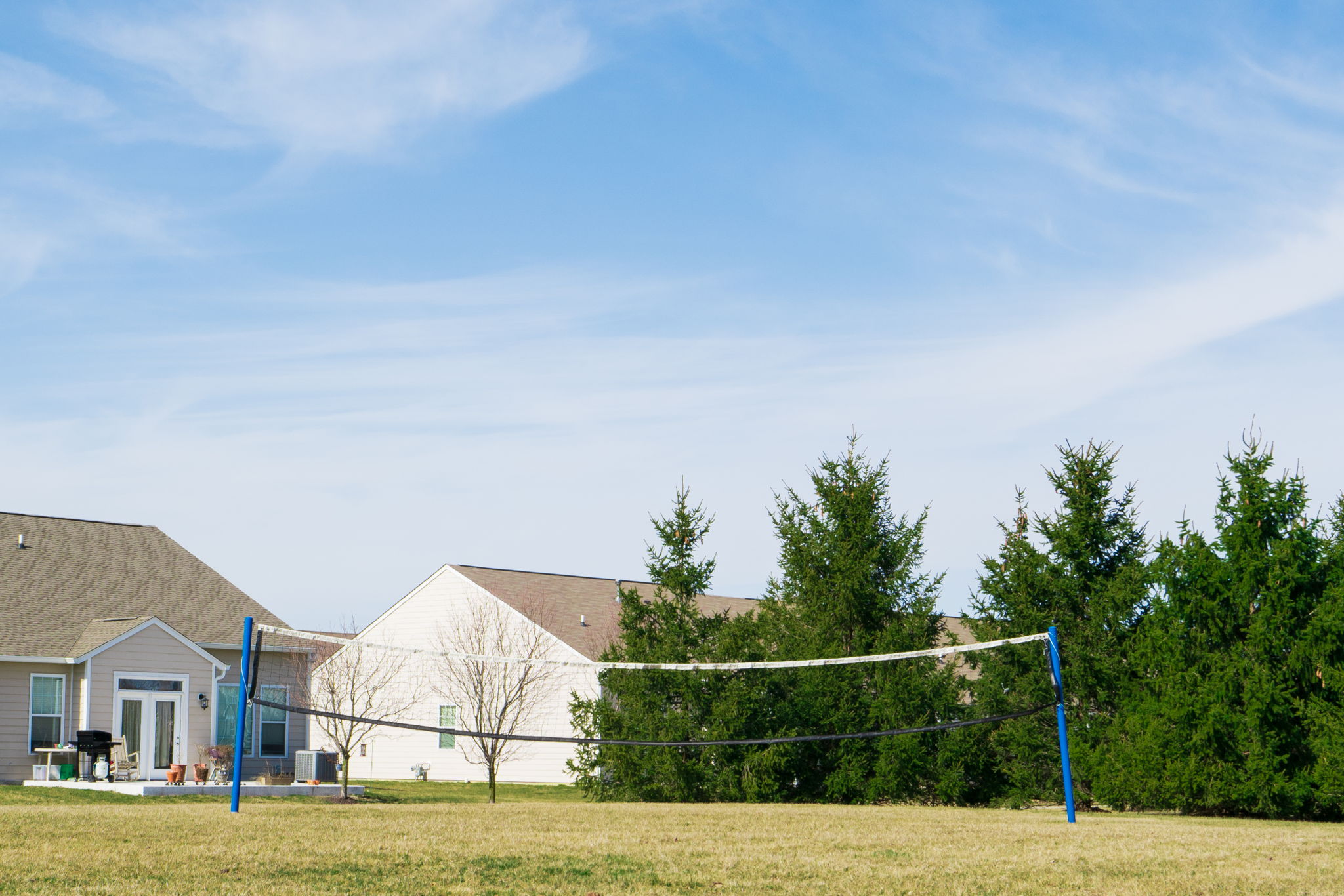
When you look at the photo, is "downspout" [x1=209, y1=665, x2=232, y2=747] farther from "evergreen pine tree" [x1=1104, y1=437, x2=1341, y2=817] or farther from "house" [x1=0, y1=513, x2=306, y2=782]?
"evergreen pine tree" [x1=1104, y1=437, x2=1341, y2=817]

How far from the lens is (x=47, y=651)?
2961 centimetres

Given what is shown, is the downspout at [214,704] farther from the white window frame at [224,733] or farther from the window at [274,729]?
the window at [274,729]

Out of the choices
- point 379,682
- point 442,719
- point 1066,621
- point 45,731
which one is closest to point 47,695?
point 45,731

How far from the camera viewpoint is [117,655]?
30047 millimetres

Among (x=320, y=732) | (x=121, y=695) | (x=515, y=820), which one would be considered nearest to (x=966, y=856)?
(x=515, y=820)

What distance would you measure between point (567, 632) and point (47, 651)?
48.1 feet

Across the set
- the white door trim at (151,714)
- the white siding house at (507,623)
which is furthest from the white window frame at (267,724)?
the white door trim at (151,714)

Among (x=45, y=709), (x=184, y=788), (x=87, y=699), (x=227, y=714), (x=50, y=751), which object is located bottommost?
(x=184, y=788)

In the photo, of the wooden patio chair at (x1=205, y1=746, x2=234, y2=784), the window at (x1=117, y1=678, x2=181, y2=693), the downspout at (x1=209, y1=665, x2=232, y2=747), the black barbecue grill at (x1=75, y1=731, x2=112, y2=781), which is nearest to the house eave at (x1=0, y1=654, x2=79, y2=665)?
the window at (x1=117, y1=678, x2=181, y2=693)

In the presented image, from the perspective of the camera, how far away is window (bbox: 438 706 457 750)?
38.5 metres

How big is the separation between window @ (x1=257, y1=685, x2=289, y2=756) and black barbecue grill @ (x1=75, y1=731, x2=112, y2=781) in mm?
5036

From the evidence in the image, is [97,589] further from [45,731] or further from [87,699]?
[45,731]

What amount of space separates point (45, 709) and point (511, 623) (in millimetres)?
12977

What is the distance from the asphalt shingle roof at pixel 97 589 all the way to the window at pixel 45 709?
764 mm
